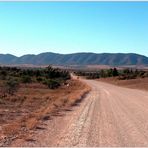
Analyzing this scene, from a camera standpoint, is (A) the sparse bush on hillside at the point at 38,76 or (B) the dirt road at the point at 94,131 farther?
(A) the sparse bush on hillside at the point at 38,76

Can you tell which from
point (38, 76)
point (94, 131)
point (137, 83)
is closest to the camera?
point (94, 131)

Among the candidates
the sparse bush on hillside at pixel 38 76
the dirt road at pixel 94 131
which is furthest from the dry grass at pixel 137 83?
the dirt road at pixel 94 131

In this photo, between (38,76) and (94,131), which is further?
(38,76)

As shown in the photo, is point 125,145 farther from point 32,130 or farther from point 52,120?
point 52,120

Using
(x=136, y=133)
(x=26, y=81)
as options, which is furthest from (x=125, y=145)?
(x=26, y=81)

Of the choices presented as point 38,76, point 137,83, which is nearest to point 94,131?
point 137,83

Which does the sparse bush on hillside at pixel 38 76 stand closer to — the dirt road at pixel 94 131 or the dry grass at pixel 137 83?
the dry grass at pixel 137 83

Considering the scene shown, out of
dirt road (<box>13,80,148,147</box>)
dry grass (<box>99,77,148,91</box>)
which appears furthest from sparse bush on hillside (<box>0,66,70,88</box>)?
dirt road (<box>13,80,148,147</box>)

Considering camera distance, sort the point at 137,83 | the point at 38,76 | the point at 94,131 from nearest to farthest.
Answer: the point at 94,131 → the point at 137,83 → the point at 38,76

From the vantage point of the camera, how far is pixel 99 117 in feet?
63.5

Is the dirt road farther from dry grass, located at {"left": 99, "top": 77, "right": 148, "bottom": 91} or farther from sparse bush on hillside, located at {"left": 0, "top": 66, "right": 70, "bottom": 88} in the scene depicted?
sparse bush on hillside, located at {"left": 0, "top": 66, "right": 70, "bottom": 88}

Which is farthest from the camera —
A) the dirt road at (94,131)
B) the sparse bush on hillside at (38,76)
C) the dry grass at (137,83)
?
the sparse bush on hillside at (38,76)

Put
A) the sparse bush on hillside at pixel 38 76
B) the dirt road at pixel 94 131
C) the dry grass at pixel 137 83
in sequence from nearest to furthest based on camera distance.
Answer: the dirt road at pixel 94 131, the dry grass at pixel 137 83, the sparse bush on hillside at pixel 38 76

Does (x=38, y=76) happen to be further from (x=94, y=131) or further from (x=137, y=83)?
(x=94, y=131)
